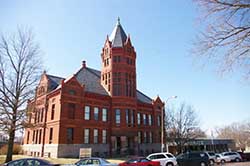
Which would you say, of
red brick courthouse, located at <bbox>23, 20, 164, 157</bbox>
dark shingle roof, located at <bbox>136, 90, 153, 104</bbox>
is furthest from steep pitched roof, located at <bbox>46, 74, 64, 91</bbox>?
dark shingle roof, located at <bbox>136, 90, 153, 104</bbox>

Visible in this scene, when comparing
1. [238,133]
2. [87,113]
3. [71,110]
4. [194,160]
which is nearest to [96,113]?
[87,113]

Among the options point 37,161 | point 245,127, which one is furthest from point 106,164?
point 245,127

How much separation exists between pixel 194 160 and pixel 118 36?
30.6 metres

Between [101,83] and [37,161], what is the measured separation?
1230 inches

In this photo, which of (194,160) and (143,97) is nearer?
(194,160)

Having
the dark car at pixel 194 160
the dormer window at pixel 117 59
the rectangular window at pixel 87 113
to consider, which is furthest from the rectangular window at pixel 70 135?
the dark car at pixel 194 160

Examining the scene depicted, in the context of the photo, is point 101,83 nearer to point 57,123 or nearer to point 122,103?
point 122,103

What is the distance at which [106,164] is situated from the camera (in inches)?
706

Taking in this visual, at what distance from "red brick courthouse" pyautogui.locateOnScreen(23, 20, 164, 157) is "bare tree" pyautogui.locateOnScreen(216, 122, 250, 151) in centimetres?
7908

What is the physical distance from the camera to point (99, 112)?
41281mm

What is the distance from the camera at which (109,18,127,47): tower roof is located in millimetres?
46469

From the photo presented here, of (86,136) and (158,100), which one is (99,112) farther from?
(158,100)

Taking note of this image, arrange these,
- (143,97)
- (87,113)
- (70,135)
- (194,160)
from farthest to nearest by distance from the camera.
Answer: (143,97) < (87,113) < (70,135) < (194,160)

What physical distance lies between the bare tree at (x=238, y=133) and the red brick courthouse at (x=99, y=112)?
79.1m
